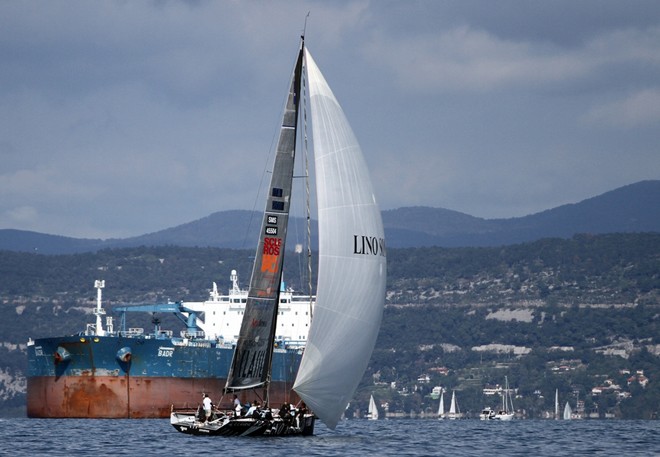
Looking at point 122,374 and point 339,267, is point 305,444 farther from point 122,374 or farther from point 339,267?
point 122,374

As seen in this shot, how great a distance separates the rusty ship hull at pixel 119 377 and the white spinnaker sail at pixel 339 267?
39.9 meters

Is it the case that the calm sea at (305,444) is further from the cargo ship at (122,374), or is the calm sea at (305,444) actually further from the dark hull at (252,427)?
the cargo ship at (122,374)

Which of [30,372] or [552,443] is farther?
[30,372]

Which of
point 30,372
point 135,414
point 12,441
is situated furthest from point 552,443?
point 30,372

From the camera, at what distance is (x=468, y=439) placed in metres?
63.2

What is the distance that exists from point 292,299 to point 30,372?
20951 millimetres

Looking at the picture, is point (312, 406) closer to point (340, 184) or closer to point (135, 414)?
point (340, 184)

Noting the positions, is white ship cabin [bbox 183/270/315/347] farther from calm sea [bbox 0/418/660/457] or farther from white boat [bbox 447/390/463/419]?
white boat [bbox 447/390/463/419]

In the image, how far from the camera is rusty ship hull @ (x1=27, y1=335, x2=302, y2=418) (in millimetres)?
87312

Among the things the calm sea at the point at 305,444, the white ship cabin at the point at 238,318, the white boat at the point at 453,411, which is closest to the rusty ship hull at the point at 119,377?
the white ship cabin at the point at 238,318

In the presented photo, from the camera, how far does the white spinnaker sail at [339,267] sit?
4762cm

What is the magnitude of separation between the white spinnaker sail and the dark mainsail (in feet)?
9.62

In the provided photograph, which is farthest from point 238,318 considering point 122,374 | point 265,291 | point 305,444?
point 305,444

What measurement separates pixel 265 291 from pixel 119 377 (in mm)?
38735
